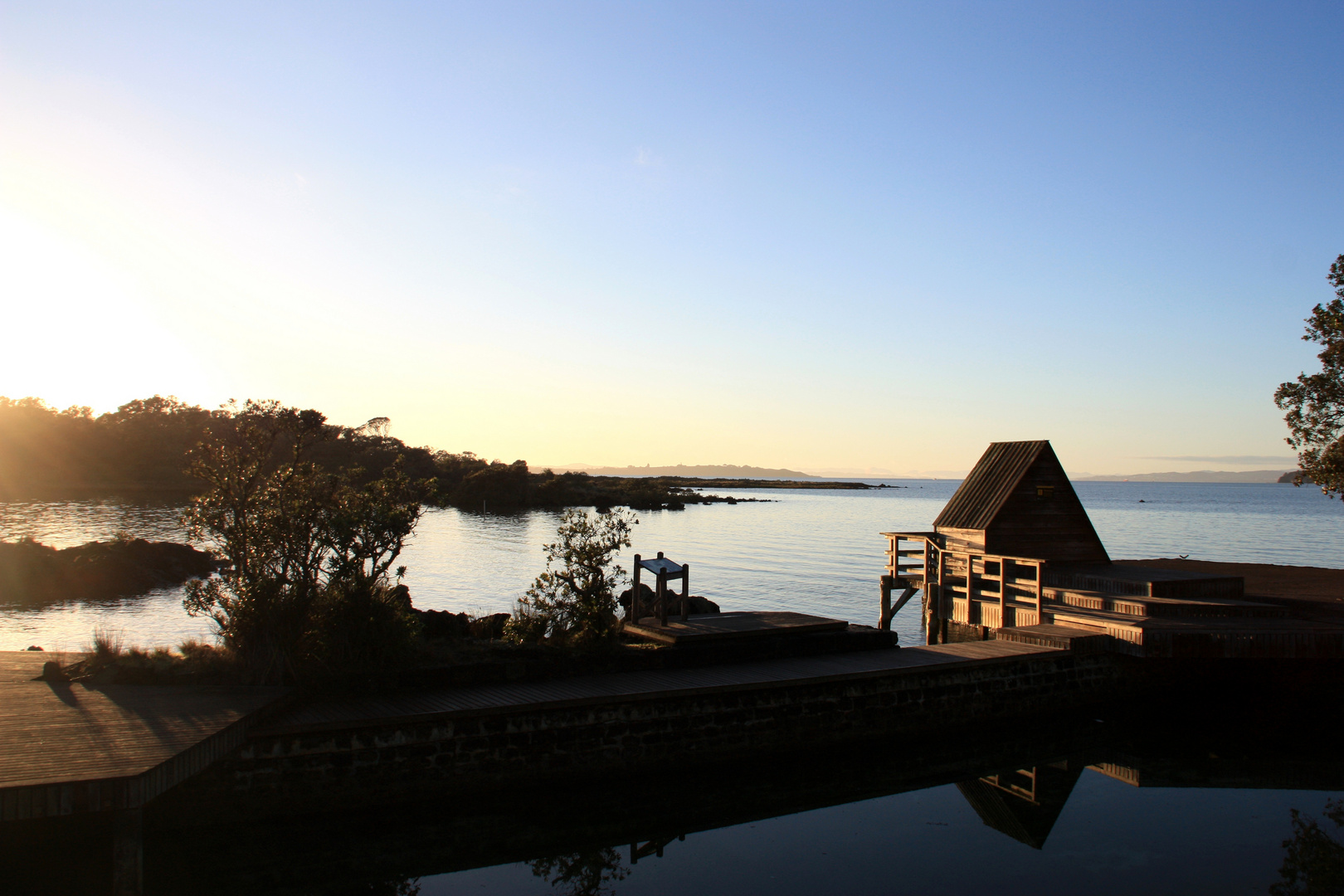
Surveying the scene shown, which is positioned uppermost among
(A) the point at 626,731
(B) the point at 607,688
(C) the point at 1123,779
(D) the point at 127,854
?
(B) the point at 607,688

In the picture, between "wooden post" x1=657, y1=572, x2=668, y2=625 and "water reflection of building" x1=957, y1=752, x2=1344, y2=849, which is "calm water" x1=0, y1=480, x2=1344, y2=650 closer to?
"water reflection of building" x1=957, y1=752, x2=1344, y2=849

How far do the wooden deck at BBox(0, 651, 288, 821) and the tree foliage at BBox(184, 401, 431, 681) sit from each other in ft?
3.25

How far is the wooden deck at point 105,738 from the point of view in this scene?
22.3 ft

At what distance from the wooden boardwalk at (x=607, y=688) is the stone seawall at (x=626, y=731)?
7 cm

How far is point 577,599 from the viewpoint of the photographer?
13648mm

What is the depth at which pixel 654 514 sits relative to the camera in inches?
3595

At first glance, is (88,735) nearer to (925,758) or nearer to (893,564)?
(925,758)

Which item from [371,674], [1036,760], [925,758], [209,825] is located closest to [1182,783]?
[1036,760]

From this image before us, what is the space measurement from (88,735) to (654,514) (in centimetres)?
8346

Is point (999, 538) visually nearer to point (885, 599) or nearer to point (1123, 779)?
point (885, 599)

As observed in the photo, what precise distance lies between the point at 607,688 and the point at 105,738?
19.6 feet

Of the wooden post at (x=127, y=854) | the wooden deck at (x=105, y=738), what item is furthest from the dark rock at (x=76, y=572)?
the wooden post at (x=127, y=854)

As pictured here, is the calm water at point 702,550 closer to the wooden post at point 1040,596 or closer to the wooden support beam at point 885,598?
the wooden support beam at point 885,598

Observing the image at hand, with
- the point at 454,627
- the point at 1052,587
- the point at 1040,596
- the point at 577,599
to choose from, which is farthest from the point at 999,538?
the point at 454,627
